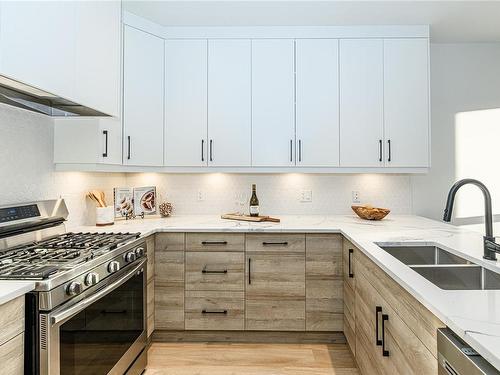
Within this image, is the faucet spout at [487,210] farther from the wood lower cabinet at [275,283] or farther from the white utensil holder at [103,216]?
the white utensil holder at [103,216]

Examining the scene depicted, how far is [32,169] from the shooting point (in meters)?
2.12

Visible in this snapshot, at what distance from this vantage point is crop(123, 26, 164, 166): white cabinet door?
8.75 ft

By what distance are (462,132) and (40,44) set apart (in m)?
3.36

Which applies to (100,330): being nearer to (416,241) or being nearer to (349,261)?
(349,261)

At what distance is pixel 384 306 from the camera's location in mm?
1548

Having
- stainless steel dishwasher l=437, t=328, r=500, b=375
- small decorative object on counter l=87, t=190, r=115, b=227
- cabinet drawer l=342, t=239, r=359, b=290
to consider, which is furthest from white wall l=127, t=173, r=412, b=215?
stainless steel dishwasher l=437, t=328, r=500, b=375

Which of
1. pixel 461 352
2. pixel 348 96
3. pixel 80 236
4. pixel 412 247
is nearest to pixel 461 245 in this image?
pixel 412 247

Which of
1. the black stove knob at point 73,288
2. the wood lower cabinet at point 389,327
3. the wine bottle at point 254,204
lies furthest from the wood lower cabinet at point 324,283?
the black stove knob at point 73,288

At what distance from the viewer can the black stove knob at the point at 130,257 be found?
1.93m

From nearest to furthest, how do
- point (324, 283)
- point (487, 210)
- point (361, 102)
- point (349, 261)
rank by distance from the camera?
point (487, 210)
point (349, 261)
point (324, 283)
point (361, 102)

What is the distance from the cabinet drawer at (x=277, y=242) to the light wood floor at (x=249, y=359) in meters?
0.74

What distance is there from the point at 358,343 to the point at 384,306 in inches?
25.7

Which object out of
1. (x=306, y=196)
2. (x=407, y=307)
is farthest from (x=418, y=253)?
(x=306, y=196)

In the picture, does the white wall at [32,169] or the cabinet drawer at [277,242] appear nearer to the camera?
the white wall at [32,169]
